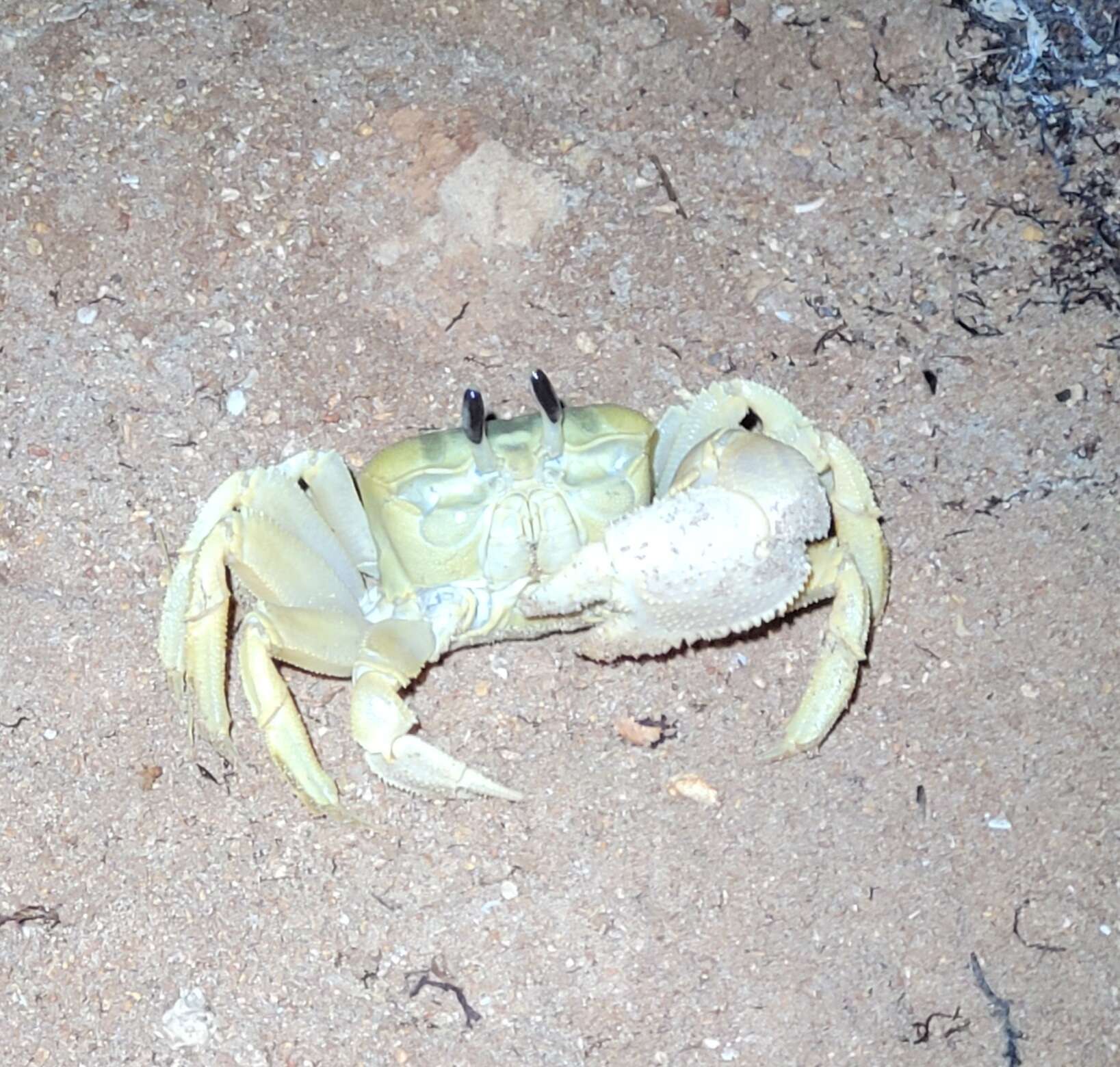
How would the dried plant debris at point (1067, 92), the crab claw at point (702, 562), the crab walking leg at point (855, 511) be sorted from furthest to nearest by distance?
the dried plant debris at point (1067, 92)
the crab walking leg at point (855, 511)
the crab claw at point (702, 562)

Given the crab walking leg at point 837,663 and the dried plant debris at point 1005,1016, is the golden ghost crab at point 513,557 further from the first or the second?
the dried plant debris at point 1005,1016

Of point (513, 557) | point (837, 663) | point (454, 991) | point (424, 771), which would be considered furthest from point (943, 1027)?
point (513, 557)

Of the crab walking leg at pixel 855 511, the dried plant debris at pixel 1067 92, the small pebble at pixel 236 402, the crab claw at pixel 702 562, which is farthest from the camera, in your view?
the dried plant debris at pixel 1067 92

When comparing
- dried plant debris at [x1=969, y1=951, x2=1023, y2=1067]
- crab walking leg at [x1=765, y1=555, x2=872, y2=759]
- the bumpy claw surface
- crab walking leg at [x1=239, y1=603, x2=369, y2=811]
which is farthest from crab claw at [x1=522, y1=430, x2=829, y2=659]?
dried plant debris at [x1=969, y1=951, x2=1023, y2=1067]

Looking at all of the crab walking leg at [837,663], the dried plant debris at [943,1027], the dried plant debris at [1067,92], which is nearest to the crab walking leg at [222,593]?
the crab walking leg at [837,663]

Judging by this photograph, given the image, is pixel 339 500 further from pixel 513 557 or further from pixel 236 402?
pixel 236 402

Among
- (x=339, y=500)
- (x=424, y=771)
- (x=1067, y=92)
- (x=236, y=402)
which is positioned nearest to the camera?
(x=424, y=771)

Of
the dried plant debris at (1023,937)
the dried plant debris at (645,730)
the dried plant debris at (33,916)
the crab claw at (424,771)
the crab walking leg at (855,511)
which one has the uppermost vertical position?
the crab walking leg at (855,511)
